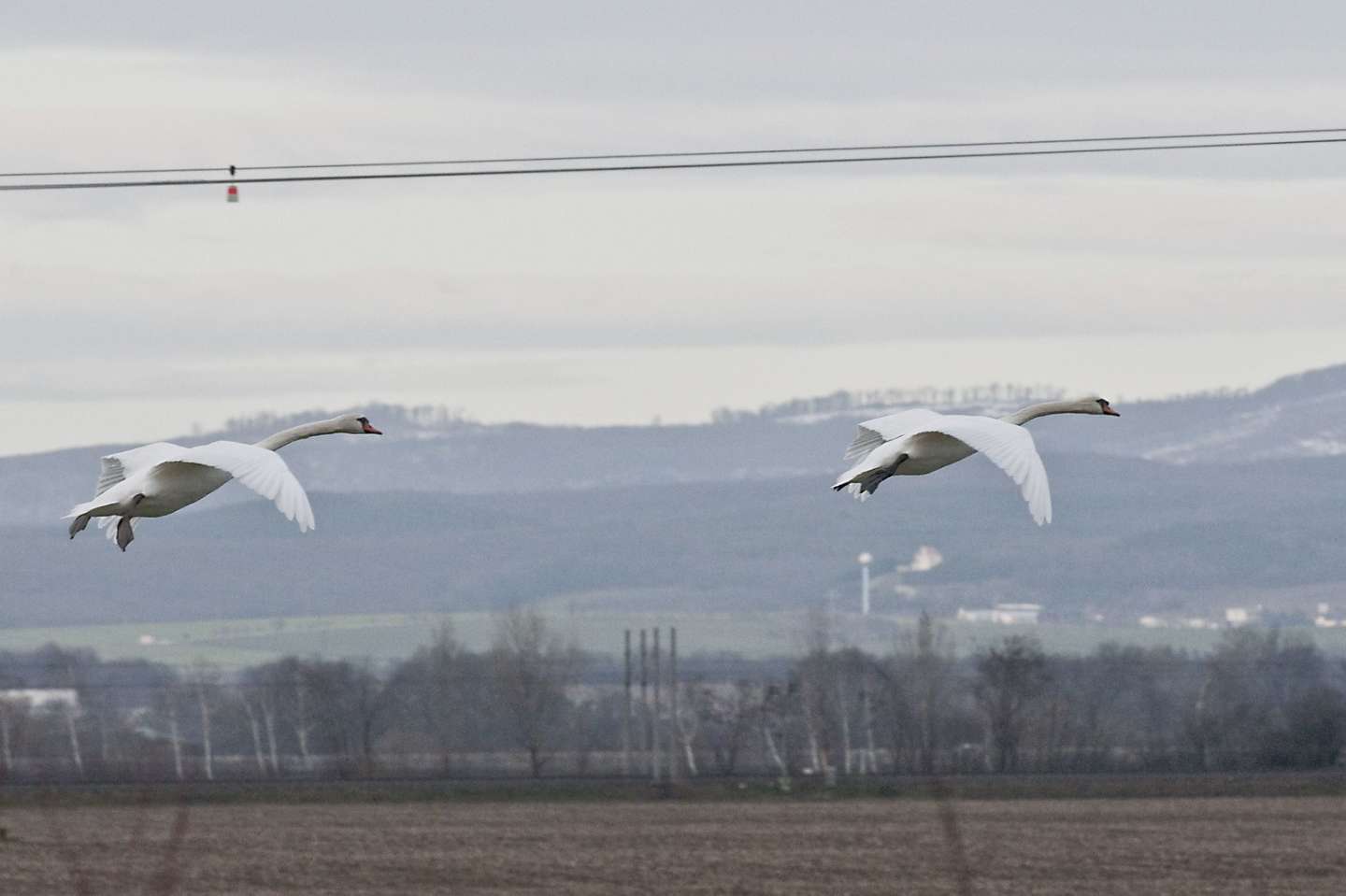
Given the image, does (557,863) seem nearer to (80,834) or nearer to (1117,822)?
(80,834)

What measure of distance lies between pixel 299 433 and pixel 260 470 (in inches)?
139

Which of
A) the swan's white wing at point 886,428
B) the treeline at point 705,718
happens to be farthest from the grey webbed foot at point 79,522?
the treeline at point 705,718

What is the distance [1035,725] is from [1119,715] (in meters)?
7.23

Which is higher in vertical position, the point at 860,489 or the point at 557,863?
the point at 860,489

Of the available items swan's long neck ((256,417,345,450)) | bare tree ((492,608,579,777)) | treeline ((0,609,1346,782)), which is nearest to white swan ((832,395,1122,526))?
swan's long neck ((256,417,345,450))

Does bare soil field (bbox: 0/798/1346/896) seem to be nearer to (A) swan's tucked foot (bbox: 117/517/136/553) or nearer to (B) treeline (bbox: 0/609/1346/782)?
(A) swan's tucked foot (bbox: 117/517/136/553)

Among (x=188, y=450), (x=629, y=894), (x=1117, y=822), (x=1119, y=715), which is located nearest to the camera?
(x=188, y=450)

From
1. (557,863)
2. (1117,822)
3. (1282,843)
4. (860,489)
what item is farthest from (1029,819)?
(860,489)

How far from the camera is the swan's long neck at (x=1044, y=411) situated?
78.3 feet

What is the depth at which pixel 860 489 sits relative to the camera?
21.8m

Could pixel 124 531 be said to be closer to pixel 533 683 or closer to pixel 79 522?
pixel 79 522

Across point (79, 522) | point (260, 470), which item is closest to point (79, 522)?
point (79, 522)

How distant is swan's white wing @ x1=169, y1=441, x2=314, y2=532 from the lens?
18.2 m

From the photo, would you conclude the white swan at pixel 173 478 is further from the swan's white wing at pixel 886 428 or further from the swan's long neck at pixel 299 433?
the swan's white wing at pixel 886 428
